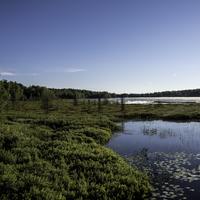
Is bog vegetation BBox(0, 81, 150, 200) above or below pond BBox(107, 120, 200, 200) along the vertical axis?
above

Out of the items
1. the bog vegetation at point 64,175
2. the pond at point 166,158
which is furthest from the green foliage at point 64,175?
the pond at point 166,158

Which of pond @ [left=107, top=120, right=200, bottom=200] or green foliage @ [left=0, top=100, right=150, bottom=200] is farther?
pond @ [left=107, top=120, right=200, bottom=200]

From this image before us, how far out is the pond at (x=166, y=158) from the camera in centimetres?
1880

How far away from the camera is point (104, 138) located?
3784 centimetres

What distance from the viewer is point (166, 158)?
27.0m

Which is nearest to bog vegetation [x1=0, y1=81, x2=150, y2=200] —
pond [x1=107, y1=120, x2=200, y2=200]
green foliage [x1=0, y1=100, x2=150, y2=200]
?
green foliage [x1=0, y1=100, x2=150, y2=200]

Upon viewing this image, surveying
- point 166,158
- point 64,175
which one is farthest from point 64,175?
point 166,158

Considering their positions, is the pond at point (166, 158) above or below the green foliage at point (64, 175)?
below

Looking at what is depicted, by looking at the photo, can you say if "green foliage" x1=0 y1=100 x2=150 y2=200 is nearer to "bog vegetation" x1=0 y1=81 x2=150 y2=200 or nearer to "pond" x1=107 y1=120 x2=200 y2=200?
"bog vegetation" x1=0 y1=81 x2=150 y2=200

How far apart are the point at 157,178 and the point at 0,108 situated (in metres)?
45.7

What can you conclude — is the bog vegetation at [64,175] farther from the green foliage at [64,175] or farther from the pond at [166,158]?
the pond at [166,158]

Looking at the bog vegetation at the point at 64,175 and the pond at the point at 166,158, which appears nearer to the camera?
the bog vegetation at the point at 64,175

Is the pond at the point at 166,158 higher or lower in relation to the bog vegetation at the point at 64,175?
lower

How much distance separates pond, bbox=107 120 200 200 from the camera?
1880 centimetres
